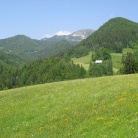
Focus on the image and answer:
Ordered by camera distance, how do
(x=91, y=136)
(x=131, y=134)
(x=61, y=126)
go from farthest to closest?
(x=61, y=126) < (x=91, y=136) < (x=131, y=134)

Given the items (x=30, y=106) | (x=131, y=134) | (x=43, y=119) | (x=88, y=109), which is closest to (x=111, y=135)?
(x=131, y=134)

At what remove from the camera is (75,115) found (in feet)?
75.4

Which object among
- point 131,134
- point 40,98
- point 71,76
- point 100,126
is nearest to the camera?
point 131,134

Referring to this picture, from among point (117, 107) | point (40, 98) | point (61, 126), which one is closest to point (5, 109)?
point (40, 98)

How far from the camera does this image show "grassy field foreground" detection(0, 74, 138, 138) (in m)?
18.3

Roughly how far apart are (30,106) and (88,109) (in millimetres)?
8583

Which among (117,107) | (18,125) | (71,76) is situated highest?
(117,107)

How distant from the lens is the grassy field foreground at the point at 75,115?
18264 millimetres

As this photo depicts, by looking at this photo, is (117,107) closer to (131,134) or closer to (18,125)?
(131,134)

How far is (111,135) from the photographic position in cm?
1656

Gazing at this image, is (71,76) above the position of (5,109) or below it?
below

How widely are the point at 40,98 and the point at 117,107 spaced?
43.6 feet

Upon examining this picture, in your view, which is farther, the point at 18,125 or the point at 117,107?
the point at 18,125

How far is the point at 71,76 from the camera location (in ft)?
642
